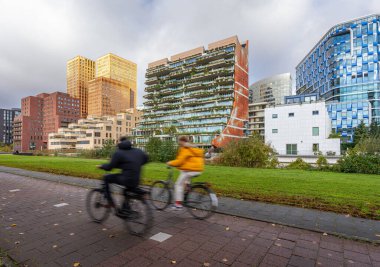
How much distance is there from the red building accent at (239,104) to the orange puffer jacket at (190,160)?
180 ft

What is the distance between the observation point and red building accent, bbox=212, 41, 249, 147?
61.8 m

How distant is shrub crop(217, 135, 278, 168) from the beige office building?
3265 inches

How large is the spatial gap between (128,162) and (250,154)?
16325 millimetres

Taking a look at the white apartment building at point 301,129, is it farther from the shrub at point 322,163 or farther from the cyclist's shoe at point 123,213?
the cyclist's shoe at point 123,213

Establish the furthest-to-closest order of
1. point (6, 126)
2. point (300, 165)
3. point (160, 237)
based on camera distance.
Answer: point (6, 126) < point (300, 165) < point (160, 237)

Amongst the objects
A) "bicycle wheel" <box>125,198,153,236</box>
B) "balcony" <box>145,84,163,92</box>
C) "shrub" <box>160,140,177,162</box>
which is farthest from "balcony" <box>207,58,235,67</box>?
"bicycle wheel" <box>125,198,153,236</box>

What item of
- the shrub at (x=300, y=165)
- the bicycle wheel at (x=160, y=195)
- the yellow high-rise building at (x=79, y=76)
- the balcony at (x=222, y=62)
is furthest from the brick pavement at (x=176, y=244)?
the yellow high-rise building at (x=79, y=76)

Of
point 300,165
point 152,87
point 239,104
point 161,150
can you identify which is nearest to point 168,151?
point 161,150

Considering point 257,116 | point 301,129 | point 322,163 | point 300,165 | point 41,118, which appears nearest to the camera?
point 322,163

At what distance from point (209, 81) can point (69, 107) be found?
105 metres

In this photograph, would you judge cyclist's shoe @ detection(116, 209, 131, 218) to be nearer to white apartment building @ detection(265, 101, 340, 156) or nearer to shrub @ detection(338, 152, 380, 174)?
shrub @ detection(338, 152, 380, 174)

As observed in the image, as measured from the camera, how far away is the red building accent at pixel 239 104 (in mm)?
61844

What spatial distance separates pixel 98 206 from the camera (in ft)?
16.5

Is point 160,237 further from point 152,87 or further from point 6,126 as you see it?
point 6,126
